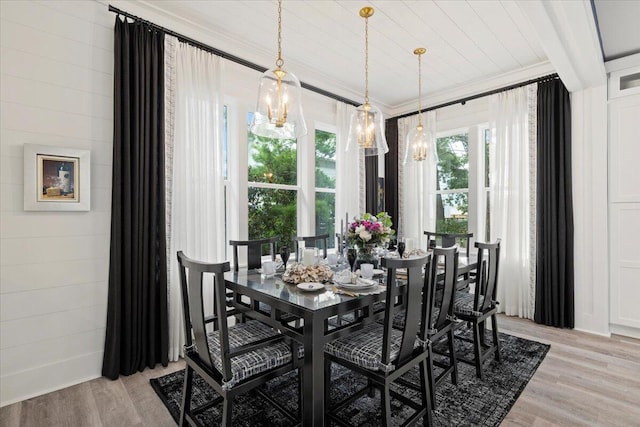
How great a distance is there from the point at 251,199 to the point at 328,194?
1229 mm

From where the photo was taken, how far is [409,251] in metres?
3.12

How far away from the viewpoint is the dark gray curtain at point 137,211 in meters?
2.48

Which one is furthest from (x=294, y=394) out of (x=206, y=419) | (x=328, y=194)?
(x=328, y=194)

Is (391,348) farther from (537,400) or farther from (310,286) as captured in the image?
(537,400)

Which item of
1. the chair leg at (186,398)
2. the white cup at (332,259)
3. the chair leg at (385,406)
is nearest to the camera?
the chair leg at (385,406)

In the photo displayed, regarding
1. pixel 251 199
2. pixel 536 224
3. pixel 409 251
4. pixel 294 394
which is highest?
pixel 251 199

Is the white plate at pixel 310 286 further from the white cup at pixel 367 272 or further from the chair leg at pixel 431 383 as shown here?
the chair leg at pixel 431 383

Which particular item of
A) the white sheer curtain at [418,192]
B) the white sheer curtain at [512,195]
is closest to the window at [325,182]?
the white sheer curtain at [418,192]

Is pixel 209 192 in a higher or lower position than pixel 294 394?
higher

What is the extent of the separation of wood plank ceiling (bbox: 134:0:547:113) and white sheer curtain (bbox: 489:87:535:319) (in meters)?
0.48

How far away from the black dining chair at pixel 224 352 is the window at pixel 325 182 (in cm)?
252

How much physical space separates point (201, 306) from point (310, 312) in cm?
56

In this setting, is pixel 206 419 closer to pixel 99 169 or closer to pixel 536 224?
pixel 99 169

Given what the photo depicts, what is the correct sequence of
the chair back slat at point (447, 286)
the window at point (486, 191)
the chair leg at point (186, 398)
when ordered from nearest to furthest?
the chair leg at point (186, 398) < the chair back slat at point (447, 286) < the window at point (486, 191)
